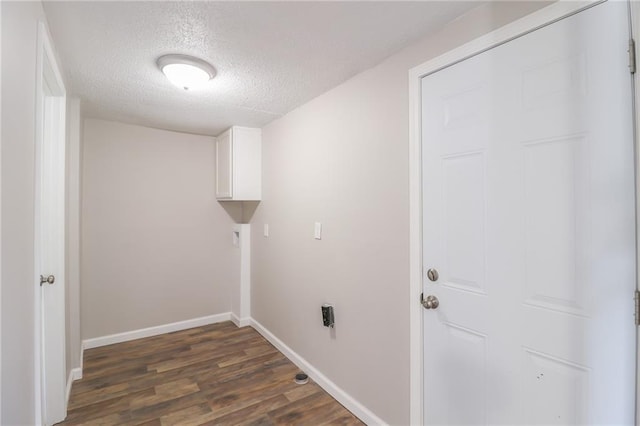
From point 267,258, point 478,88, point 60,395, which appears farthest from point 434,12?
point 60,395

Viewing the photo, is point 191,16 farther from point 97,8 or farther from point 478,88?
point 478,88

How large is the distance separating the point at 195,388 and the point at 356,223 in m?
1.82

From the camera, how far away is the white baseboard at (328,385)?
1960mm

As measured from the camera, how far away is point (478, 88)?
1382 mm

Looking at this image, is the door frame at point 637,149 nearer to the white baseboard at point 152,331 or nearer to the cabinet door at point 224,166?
the cabinet door at point 224,166

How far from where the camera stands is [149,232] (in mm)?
3393

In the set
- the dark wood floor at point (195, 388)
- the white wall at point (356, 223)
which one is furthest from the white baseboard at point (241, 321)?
the white wall at point (356, 223)

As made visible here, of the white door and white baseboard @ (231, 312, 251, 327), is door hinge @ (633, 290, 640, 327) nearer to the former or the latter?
the white door

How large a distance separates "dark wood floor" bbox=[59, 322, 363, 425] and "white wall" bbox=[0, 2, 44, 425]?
3.28 feet

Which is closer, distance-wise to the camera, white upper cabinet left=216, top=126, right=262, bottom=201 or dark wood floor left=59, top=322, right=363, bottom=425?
dark wood floor left=59, top=322, right=363, bottom=425

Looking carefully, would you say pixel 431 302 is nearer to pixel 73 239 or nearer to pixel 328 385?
pixel 328 385

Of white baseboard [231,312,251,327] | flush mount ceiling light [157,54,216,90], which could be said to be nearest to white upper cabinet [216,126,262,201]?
flush mount ceiling light [157,54,216,90]

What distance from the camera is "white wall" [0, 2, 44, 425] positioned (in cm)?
94

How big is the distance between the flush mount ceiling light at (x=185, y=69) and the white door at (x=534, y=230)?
1.34 metres
